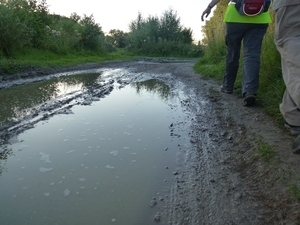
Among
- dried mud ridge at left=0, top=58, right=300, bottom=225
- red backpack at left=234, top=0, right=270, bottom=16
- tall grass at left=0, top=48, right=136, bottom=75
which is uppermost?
red backpack at left=234, top=0, right=270, bottom=16

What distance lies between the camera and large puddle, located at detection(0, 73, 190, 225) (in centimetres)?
148

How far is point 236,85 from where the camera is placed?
4137 millimetres

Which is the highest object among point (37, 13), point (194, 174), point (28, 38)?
point (37, 13)

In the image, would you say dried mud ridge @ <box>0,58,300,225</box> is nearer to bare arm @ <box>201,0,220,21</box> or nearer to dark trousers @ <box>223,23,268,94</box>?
dark trousers @ <box>223,23,268,94</box>

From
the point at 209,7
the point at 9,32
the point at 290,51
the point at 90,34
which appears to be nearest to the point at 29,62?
the point at 9,32

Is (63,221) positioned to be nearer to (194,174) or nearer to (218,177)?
(194,174)

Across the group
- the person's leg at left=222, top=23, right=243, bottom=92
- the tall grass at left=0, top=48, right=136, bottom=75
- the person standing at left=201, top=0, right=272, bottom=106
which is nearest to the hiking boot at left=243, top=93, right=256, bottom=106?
the person standing at left=201, top=0, right=272, bottom=106

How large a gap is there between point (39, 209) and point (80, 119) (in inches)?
63.8

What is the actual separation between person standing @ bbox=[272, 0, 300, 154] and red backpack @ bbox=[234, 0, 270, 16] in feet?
3.21

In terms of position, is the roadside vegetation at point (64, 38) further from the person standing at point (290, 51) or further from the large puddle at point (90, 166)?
the person standing at point (290, 51)

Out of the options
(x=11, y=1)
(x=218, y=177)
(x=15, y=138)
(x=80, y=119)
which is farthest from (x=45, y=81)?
(x=11, y=1)

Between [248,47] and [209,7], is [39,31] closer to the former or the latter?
[209,7]

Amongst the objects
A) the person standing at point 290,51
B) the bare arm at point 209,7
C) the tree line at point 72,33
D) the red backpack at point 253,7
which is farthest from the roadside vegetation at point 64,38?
the person standing at point 290,51

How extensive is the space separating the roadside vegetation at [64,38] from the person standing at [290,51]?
5.76m
